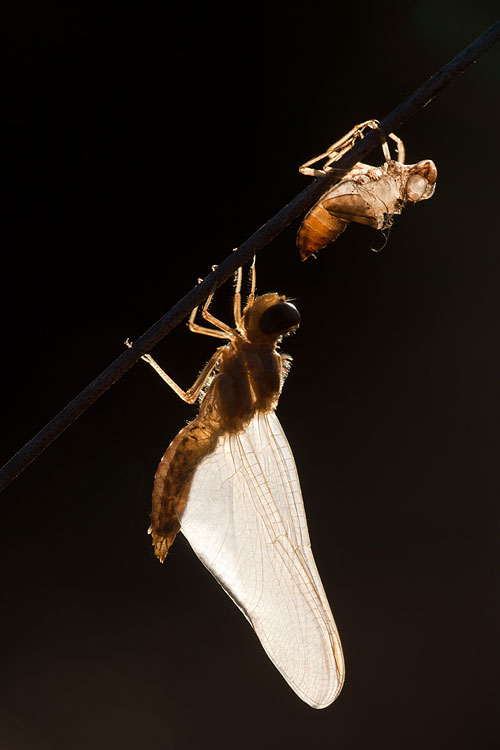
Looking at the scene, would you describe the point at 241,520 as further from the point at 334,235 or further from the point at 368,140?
the point at 368,140

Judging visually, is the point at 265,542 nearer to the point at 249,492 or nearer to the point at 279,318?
the point at 249,492

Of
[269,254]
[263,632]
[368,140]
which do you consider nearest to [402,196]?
[368,140]

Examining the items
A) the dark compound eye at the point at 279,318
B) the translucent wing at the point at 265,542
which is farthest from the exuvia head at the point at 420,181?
the translucent wing at the point at 265,542

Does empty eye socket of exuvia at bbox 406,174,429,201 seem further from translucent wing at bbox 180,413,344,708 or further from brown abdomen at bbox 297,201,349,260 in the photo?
translucent wing at bbox 180,413,344,708

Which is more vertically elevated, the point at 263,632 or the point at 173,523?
the point at 173,523

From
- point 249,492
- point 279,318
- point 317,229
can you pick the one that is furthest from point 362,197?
point 249,492
